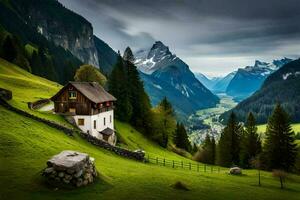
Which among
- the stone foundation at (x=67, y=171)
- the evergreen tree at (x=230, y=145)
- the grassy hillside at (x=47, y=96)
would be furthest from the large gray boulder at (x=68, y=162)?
the evergreen tree at (x=230, y=145)

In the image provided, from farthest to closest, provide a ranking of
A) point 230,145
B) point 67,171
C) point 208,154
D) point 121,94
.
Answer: point 121,94, point 208,154, point 230,145, point 67,171

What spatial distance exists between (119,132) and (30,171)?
177 feet

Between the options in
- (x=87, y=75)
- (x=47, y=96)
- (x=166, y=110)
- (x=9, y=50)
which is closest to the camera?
(x=47, y=96)

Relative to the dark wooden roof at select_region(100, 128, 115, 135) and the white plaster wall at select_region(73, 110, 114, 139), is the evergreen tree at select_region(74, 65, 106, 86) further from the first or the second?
the dark wooden roof at select_region(100, 128, 115, 135)

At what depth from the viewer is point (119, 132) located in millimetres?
86750

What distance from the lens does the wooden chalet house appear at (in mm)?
66500

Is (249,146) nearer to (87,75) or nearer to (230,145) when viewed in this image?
(230,145)

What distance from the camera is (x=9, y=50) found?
125 meters

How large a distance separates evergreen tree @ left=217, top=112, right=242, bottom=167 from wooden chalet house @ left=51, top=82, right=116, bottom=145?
113 ft

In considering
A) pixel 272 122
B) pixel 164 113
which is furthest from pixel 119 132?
pixel 272 122

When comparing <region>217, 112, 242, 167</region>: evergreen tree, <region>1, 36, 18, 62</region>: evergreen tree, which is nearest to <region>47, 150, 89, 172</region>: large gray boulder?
<region>217, 112, 242, 167</region>: evergreen tree

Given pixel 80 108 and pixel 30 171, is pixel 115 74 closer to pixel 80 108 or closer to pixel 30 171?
pixel 80 108

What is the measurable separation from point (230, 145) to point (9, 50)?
281 feet

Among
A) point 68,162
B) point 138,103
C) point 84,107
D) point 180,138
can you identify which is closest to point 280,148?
point 84,107
